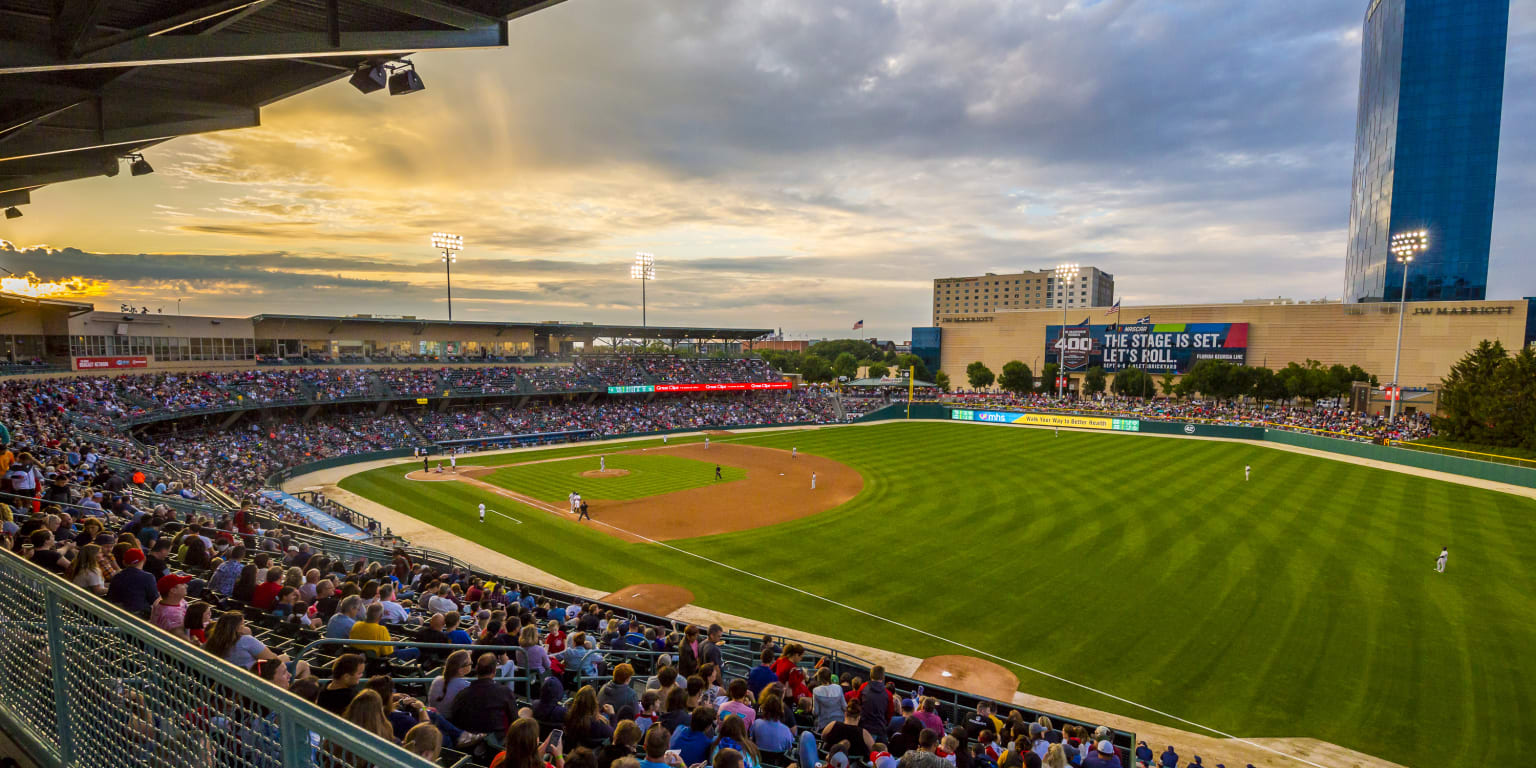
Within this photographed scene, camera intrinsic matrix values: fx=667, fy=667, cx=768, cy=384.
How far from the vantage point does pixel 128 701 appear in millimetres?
3660

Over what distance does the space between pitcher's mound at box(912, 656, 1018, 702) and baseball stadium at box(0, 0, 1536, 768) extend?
0.09 meters

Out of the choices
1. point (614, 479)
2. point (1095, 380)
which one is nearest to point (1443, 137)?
point (1095, 380)

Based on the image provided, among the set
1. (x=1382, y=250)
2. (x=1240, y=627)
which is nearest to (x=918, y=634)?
(x=1240, y=627)

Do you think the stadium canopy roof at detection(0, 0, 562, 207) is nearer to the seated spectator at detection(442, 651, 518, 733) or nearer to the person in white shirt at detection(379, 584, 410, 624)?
the seated spectator at detection(442, 651, 518, 733)

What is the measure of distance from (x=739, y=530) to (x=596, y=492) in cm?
1011

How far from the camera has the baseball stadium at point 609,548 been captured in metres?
5.44

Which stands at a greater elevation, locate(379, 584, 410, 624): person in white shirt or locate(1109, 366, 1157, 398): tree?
locate(379, 584, 410, 624): person in white shirt

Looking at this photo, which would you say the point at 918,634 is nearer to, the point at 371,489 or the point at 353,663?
the point at 353,663

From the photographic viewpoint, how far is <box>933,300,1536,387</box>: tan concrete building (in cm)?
6994

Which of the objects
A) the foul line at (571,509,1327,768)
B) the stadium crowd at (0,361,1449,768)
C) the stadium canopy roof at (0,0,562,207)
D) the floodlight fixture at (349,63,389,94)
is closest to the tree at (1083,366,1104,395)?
the foul line at (571,509,1327,768)

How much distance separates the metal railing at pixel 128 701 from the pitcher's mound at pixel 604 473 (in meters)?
35.1

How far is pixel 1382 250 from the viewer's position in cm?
9619

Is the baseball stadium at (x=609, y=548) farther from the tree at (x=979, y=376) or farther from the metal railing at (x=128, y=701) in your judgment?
the tree at (x=979, y=376)

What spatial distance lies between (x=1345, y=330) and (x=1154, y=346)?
765 inches
